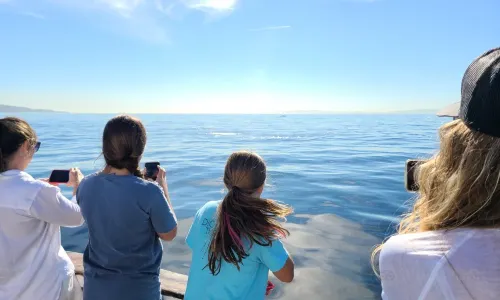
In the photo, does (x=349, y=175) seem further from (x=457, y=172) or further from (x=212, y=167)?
(x=457, y=172)

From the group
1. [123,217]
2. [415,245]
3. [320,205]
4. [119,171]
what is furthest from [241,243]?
[320,205]

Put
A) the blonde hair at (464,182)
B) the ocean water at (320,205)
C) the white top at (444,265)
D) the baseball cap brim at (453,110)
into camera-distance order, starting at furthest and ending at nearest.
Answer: the ocean water at (320,205) < the baseball cap brim at (453,110) < the blonde hair at (464,182) < the white top at (444,265)

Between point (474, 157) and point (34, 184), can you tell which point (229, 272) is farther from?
point (474, 157)

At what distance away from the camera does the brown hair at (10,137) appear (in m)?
2.41

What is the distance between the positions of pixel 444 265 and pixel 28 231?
2455 mm

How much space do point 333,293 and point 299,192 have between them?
17.2 feet

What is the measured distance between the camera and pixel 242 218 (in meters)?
2.12

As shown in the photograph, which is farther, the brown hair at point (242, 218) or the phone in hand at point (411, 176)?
the brown hair at point (242, 218)

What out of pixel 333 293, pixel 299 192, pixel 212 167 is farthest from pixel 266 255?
pixel 212 167

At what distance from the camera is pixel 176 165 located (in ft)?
47.9

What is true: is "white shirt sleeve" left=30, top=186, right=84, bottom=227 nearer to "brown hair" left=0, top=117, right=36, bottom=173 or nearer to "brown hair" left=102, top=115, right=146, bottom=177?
"brown hair" left=0, top=117, right=36, bottom=173

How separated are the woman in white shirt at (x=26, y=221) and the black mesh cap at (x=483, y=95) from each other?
2.38 meters

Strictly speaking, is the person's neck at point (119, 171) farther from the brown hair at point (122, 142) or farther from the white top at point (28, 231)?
the white top at point (28, 231)

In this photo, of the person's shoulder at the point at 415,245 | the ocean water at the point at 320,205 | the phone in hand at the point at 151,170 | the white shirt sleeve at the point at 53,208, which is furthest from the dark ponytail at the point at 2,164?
the ocean water at the point at 320,205
